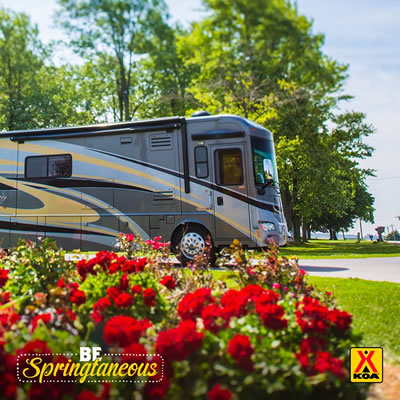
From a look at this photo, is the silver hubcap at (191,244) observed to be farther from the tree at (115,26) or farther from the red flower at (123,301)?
the tree at (115,26)

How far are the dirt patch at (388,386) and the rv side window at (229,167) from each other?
6898mm

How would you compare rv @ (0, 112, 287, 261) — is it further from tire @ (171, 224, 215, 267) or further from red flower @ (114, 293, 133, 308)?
red flower @ (114, 293, 133, 308)

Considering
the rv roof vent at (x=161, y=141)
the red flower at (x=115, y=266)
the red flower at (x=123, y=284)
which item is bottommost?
the red flower at (x=123, y=284)

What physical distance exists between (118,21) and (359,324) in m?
26.2

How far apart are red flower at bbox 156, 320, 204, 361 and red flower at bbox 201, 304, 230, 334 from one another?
36 centimetres

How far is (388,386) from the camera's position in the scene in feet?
9.79

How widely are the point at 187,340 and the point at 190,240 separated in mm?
7743

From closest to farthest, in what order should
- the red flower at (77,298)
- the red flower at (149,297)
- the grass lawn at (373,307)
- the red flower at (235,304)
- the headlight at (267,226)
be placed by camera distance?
the red flower at (235,304) → the red flower at (77,298) → the red flower at (149,297) → the grass lawn at (373,307) → the headlight at (267,226)

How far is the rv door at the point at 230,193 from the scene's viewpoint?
9.83 m

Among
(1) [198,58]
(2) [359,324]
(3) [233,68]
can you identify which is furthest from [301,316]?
(1) [198,58]

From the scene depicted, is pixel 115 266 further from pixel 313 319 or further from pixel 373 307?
pixel 373 307

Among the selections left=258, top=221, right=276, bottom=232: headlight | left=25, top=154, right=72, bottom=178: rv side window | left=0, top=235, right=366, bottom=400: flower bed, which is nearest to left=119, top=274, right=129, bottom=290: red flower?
left=0, top=235, right=366, bottom=400: flower bed

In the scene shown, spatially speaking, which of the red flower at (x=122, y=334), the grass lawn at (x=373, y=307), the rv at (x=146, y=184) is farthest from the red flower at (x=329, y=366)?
the rv at (x=146, y=184)

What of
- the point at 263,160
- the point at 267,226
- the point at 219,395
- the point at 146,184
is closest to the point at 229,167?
the point at 263,160
